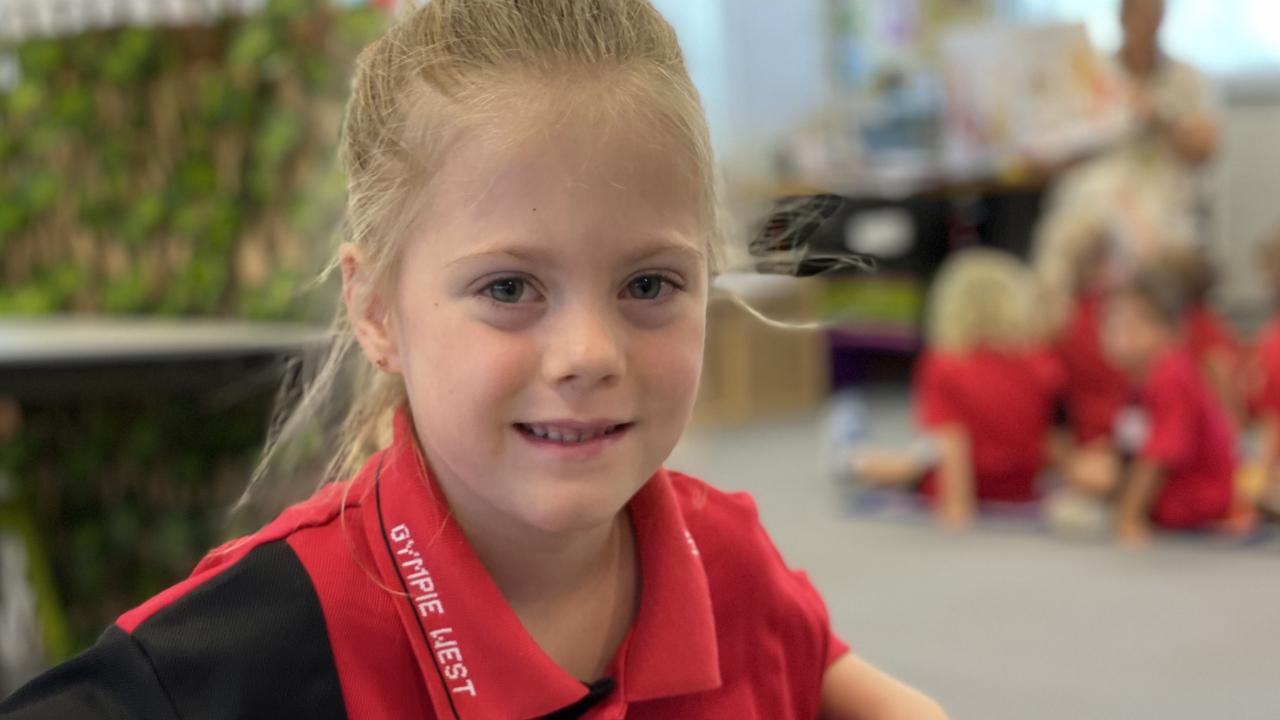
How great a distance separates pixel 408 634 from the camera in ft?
2.40

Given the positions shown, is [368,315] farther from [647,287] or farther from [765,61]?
[765,61]

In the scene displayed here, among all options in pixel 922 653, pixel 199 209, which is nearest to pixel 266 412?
pixel 199 209

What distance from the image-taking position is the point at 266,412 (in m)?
2.27

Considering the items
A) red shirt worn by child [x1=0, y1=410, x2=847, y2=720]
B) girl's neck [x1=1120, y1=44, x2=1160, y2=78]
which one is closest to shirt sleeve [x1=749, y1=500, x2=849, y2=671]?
red shirt worn by child [x1=0, y1=410, x2=847, y2=720]

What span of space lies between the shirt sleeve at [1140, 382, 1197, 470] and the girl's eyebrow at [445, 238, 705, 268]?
225 cm

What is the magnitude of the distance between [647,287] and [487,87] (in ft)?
0.48

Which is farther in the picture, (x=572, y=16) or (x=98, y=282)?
(x=98, y=282)

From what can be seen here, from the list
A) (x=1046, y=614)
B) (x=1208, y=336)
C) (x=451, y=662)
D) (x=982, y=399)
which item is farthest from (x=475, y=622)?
(x=1208, y=336)

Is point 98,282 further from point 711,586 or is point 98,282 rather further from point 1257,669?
point 1257,669

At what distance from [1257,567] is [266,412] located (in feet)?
6.29

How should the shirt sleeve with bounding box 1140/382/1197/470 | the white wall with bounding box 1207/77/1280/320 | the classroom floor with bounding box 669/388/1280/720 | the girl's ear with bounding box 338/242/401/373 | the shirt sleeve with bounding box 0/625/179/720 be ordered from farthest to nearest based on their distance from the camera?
the white wall with bounding box 1207/77/1280/320 → the shirt sleeve with bounding box 1140/382/1197/470 → the classroom floor with bounding box 669/388/1280/720 → the girl's ear with bounding box 338/242/401/373 → the shirt sleeve with bounding box 0/625/179/720

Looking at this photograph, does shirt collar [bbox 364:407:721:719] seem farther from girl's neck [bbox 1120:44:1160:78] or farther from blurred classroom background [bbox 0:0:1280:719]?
girl's neck [bbox 1120:44:1160:78]

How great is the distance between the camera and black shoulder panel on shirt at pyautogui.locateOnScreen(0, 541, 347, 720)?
0.65 metres

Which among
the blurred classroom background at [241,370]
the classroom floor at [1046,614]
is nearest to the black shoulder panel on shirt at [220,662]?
the blurred classroom background at [241,370]
